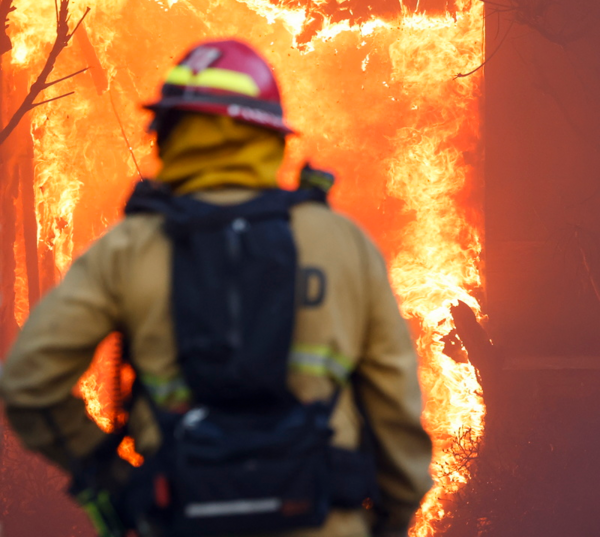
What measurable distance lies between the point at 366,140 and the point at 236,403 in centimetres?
680

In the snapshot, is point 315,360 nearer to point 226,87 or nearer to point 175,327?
point 175,327

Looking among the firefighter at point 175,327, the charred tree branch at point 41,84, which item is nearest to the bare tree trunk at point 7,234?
the charred tree branch at point 41,84

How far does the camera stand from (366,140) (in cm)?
805

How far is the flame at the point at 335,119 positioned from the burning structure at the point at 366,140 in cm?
1

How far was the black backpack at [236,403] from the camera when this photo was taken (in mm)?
1424

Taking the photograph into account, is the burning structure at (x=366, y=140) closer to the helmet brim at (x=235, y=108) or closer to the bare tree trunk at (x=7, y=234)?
the bare tree trunk at (x=7, y=234)

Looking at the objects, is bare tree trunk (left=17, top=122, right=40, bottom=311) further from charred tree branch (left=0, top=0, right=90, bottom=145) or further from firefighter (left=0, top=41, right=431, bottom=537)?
firefighter (left=0, top=41, right=431, bottom=537)

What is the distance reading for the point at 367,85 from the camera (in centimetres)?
803

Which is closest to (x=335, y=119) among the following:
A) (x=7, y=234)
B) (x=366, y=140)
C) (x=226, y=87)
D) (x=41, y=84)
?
(x=366, y=140)

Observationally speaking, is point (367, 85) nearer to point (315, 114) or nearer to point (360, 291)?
point (315, 114)

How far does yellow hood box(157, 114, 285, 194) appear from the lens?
1622 millimetres

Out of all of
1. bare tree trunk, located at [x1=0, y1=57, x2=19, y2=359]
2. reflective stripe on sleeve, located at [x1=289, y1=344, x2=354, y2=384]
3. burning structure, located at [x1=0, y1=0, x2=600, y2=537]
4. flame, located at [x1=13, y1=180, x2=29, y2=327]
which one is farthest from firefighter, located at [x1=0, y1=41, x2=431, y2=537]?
flame, located at [x1=13, y1=180, x2=29, y2=327]

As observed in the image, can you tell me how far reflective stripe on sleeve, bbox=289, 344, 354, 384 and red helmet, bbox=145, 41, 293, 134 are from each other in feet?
1.55

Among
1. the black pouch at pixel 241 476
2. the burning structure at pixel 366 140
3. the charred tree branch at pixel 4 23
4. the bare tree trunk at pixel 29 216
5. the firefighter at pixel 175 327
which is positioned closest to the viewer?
the black pouch at pixel 241 476
